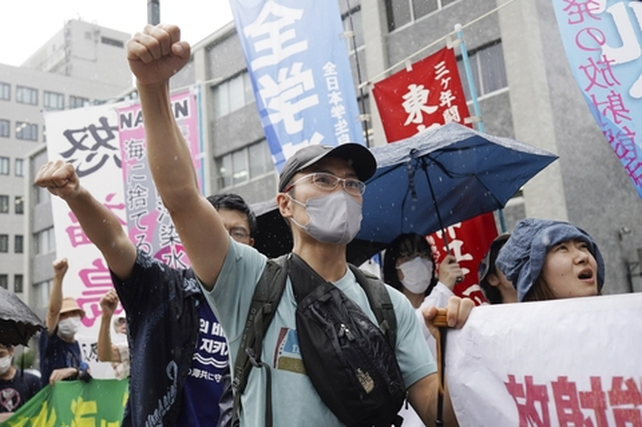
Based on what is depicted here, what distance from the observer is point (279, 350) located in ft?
6.81

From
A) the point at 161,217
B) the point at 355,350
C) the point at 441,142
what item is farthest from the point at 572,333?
the point at 161,217

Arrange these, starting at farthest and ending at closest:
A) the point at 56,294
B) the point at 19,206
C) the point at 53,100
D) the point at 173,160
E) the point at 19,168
Answer: the point at 53,100, the point at 19,168, the point at 19,206, the point at 56,294, the point at 173,160

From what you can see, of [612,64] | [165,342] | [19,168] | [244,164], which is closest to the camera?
[165,342]

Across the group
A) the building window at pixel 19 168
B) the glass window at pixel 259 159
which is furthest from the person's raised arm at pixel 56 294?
the building window at pixel 19 168

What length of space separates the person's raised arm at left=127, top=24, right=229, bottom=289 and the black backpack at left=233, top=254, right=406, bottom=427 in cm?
23

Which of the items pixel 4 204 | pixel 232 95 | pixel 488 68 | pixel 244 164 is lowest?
pixel 488 68

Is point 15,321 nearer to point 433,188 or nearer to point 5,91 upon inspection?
point 433,188

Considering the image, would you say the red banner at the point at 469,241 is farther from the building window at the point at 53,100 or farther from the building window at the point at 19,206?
the building window at the point at 53,100

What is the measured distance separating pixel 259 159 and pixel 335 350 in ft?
64.7

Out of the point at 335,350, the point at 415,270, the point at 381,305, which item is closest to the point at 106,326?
the point at 415,270

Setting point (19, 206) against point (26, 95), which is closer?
point (19, 206)

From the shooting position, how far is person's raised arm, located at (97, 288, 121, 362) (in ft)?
15.0

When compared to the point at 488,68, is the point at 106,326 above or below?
below

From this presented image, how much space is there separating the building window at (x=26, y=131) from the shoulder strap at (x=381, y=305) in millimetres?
51527
